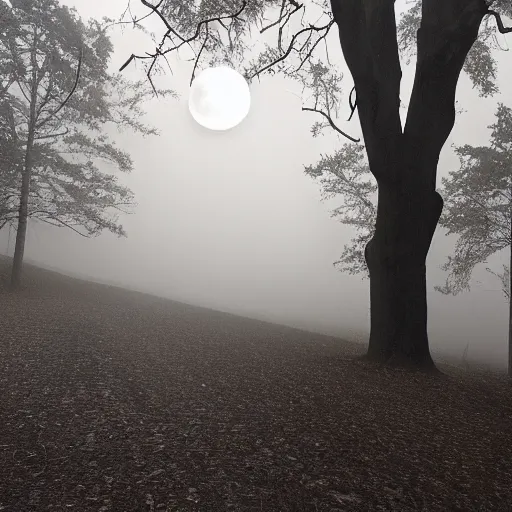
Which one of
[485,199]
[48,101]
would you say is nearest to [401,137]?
[485,199]

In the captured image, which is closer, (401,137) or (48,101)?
(401,137)

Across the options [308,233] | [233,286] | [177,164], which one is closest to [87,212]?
[233,286]

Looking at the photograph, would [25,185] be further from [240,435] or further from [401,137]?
[240,435]

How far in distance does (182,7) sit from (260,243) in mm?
98184

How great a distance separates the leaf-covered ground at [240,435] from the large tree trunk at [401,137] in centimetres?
84

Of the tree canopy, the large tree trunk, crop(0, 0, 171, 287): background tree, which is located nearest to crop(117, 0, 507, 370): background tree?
the large tree trunk

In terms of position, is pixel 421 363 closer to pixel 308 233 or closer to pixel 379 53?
pixel 379 53

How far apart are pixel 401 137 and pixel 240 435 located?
471 centimetres

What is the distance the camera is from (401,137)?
18.0 feet

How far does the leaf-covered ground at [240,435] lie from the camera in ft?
6.64

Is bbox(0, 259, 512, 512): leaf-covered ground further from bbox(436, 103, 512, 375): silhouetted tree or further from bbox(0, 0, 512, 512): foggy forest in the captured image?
bbox(436, 103, 512, 375): silhouetted tree

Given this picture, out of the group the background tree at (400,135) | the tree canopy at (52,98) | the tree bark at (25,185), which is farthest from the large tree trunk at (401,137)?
the tree bark at (25,185)

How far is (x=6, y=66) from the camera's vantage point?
38.9ft

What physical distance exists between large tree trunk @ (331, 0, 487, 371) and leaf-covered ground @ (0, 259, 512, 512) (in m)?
0.84
